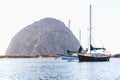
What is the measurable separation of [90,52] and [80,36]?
5820cm

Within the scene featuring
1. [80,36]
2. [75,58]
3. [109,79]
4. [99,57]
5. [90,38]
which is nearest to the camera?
[109,79]

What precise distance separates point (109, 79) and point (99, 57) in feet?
248

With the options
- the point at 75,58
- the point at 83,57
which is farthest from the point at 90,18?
the point at 75,58

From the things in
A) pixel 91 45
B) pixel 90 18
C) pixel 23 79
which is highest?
pixel 90 18

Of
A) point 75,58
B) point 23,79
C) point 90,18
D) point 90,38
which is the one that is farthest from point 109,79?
point 75,58

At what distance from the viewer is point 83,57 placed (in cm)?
12675

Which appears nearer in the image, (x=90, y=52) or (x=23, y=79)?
(x=23, y=79)

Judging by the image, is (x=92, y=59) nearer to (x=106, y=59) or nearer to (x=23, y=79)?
(x=106, y=59)

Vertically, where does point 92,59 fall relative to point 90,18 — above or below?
below

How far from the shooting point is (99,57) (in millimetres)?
136125

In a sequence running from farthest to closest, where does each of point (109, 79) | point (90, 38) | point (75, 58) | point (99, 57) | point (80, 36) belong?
1. point (80, 36)
2. point (75, 58)
3. point (99, 57)
4. point (90, 38)
5. point (109, 79)

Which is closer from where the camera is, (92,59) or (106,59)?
(92,59)

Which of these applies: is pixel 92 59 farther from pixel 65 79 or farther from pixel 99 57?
pixel 65 79

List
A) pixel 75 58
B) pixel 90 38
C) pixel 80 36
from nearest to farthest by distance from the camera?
pixel 90 38, pixel 75 58, pixel 80 36
